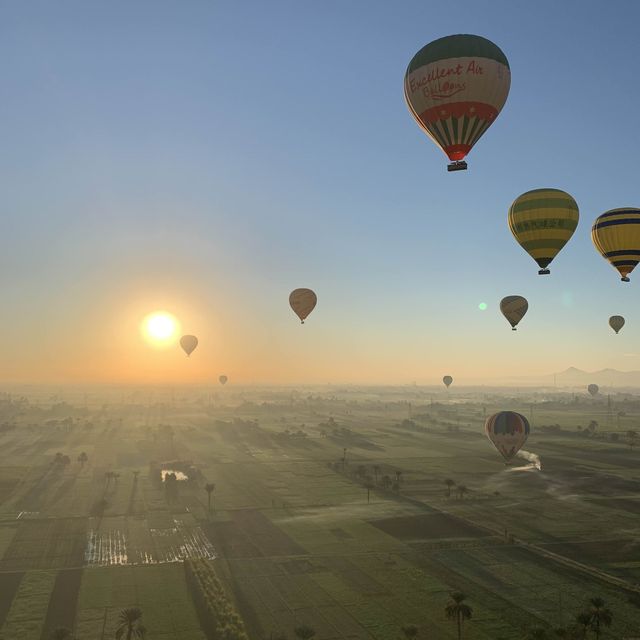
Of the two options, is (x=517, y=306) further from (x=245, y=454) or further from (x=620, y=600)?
(x=245, y=454)

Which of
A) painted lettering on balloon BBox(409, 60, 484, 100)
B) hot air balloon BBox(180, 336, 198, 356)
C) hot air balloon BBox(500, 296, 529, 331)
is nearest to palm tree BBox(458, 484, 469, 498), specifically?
hot air balloon BBox(500, 296, 529, 331)

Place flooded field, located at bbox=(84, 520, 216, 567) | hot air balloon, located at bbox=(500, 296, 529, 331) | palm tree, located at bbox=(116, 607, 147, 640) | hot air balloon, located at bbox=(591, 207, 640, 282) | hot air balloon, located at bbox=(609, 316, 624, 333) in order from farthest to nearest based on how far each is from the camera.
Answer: hot air balloon, located at bbox=(609, 316, 624, 333) < hot air balloon, located at bbox=(500, 296, 529, 331) < hot air balloon, located at bbox=(591, 207, 640, 282) < flooded field, located at bbox=(84, 520, 216, 567) < palm tree, located at bbox=(116, 607, 147, 640)

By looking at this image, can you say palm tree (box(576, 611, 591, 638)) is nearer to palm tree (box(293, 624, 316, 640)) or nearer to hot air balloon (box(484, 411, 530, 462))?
palm tree (box(293, 624, 316, 640))

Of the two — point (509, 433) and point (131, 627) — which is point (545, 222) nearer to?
point (509, 433)

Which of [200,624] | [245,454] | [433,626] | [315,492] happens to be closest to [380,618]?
[433,626]

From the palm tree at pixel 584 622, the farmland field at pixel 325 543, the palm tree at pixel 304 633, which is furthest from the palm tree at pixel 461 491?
the palm tree at pixel 304 633

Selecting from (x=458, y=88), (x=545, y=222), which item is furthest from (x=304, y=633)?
(x=545, y=222)

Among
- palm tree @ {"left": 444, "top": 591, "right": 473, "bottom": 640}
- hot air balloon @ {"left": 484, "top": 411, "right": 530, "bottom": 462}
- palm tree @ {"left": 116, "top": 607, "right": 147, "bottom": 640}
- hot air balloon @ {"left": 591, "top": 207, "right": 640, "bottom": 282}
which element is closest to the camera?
palm tree @ {"left": 116, "top": 607, "right": 147, "bottom": 640}
